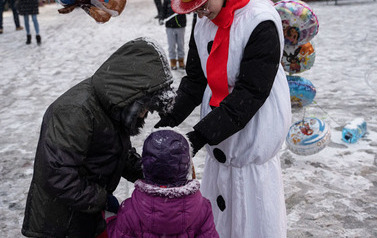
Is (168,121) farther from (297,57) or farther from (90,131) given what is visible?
(297,57)

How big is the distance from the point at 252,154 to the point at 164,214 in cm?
51

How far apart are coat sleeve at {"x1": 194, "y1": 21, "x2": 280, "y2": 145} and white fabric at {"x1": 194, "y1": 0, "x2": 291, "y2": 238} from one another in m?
0.05

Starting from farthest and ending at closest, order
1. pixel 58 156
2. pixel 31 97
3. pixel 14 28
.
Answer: pixel 14 28, pixel 31 97, pixel 58 156

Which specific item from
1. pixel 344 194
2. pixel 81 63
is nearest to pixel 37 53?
pixel 81 63

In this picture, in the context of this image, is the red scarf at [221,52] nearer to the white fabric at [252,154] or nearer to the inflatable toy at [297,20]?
the white fabric at [252,154]

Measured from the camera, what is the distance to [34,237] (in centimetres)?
173

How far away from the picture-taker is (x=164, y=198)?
60.5 inches

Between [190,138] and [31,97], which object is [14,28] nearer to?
[31,97]

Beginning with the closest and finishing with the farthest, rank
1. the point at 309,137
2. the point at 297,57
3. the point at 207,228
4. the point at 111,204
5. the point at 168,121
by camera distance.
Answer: the point at 207,228, the point at 111,204, the point at 168,121, the point at 297,57, the point at 309,137

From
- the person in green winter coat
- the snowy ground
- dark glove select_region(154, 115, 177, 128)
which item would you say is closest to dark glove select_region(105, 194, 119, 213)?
the person in green winter coat

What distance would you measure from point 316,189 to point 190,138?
1928 millimetres

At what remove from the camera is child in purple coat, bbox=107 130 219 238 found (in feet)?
4.93

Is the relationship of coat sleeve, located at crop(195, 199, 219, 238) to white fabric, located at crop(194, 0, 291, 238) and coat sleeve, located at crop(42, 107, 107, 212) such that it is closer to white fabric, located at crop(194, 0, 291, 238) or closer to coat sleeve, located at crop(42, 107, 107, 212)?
white fabric, located at crop(194, 0, 291, 238)

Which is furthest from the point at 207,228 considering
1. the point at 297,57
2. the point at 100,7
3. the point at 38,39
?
the point at 38,39
